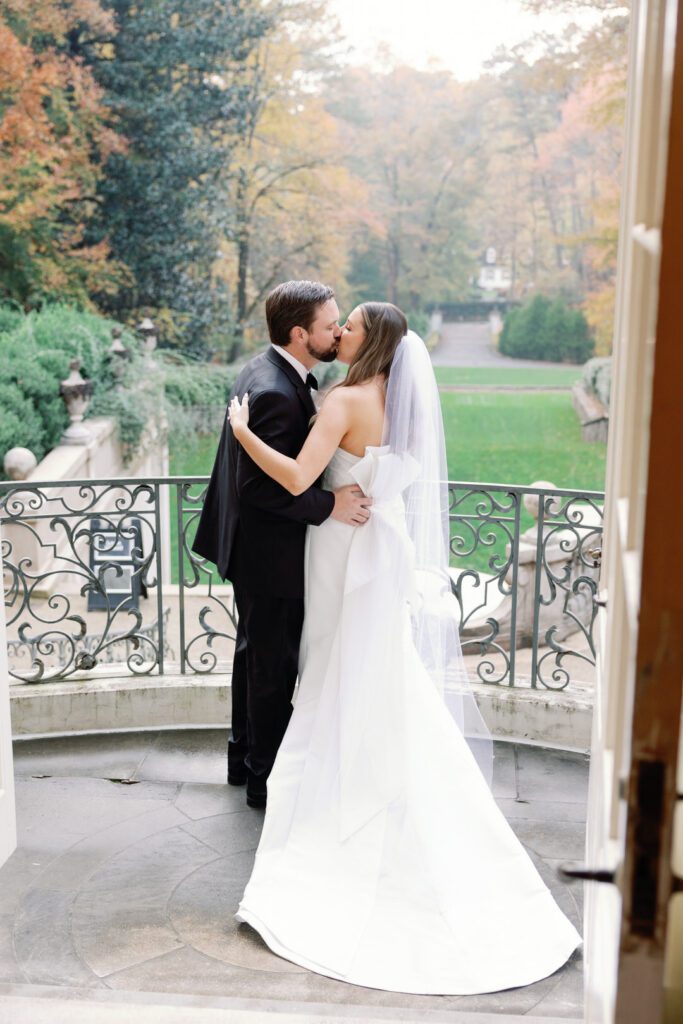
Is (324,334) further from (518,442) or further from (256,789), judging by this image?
(518,442)

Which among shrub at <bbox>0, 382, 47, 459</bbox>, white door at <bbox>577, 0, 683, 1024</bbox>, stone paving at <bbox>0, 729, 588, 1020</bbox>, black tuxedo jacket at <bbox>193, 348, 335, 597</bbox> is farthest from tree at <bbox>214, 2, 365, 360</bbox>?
white door at <bbox>577, 0, 683, 1024</bbox>

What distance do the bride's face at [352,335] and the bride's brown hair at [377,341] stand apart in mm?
13

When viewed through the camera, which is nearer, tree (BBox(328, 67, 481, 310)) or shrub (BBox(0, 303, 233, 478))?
shrub (BBox(0, 303, 233, 478))

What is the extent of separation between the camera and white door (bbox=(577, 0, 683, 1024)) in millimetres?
1188

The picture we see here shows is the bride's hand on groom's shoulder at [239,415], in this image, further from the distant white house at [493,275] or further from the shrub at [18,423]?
the distant white house at [493,275]

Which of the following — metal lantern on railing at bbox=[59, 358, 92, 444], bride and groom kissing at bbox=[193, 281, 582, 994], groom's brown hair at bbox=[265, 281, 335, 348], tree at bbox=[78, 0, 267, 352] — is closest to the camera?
bride and groom kissing at bbox=[193, 281, 582, 994]

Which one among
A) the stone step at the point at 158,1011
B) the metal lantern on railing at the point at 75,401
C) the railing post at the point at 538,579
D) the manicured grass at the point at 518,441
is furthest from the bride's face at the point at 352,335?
the manicured grass at the point at 518,441

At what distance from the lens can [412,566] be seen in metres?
3.67

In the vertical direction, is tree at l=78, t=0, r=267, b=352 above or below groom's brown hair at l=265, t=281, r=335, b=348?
above

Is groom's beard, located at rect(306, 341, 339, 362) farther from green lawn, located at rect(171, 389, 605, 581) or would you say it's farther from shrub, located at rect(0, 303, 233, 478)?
green lawn, located at rect(171, 389, 605, 581)

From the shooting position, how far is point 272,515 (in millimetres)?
3738

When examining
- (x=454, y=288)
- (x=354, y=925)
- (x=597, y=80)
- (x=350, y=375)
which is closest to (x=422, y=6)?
(x=597, y=80)

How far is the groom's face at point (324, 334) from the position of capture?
364 centimetres

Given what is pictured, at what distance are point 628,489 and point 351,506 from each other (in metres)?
2.07
